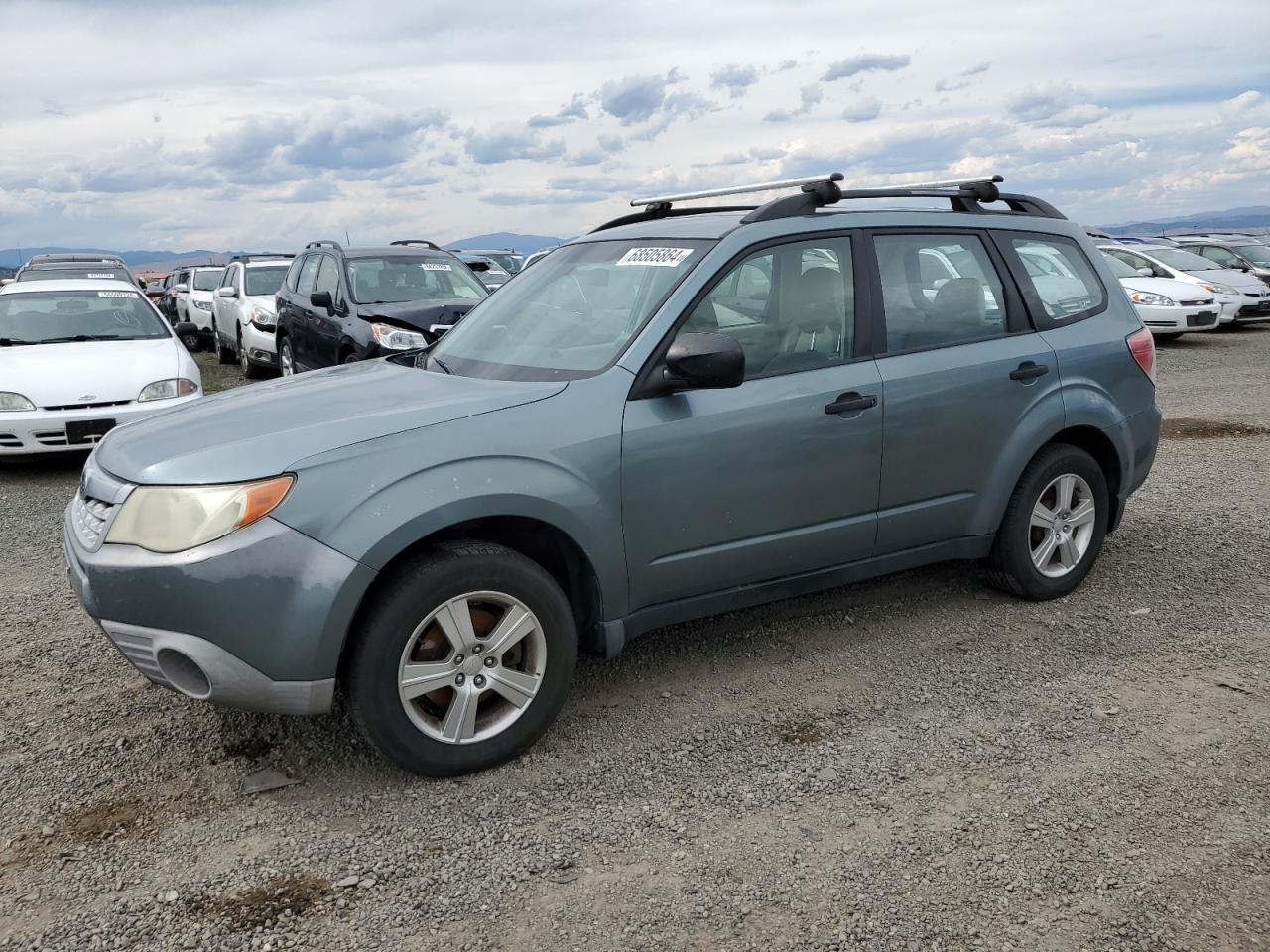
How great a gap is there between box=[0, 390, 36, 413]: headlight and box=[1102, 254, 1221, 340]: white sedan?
583 inches

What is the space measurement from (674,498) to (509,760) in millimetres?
1047

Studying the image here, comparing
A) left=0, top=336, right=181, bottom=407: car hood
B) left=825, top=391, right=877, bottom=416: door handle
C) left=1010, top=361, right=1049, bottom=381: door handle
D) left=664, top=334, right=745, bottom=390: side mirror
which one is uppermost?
left=664, top=334, right=745, bottom=390: side mirror

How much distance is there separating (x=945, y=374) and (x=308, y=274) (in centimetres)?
893

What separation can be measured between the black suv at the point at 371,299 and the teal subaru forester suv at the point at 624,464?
497 cm

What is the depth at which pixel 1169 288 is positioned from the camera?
1680 cm

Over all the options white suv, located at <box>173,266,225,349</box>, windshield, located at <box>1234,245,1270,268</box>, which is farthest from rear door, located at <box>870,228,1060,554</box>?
windshield, located at <box>1234,245,1270,268</box>

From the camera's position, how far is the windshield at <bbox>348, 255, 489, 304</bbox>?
10.3 metres

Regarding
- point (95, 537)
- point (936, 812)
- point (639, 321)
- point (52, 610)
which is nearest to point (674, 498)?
point (639, 321)

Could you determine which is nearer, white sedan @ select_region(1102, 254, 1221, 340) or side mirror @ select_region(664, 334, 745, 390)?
side mirror @ select_region(664, 334, 745, 390)

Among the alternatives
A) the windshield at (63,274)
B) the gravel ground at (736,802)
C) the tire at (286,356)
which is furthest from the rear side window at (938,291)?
the windshield at (63,274)

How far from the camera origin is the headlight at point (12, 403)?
8.08 metres

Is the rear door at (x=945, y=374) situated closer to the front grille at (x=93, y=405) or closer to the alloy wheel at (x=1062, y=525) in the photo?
the alloy wheel at (x=1062, y=525)

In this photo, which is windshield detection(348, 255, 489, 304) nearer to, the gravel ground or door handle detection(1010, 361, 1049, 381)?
the gravel ground

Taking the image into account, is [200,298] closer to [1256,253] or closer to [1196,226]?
[1256,253]
